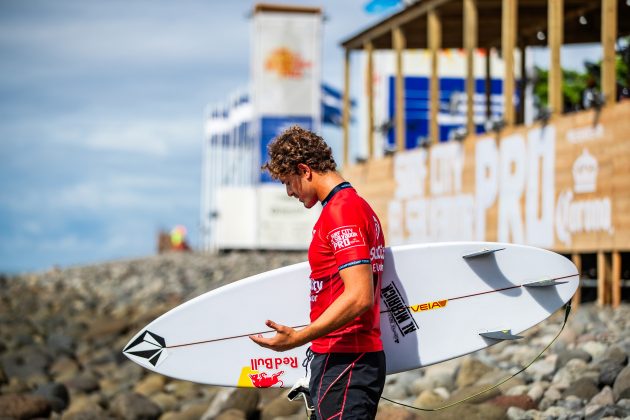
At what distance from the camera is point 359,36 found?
18.2 metres

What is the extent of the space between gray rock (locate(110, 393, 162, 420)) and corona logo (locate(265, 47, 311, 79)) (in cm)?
2330

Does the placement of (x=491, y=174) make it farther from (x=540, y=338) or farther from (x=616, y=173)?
(x=540, y=338)

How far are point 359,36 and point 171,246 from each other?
27514 millimetres

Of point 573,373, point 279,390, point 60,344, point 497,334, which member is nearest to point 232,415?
point 279,390

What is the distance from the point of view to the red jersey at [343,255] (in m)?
3.61

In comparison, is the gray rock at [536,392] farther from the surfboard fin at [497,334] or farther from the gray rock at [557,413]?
the surfboard fin at [497,334]

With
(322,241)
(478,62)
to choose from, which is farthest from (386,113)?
(322,241)

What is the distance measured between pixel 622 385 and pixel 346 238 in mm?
3436

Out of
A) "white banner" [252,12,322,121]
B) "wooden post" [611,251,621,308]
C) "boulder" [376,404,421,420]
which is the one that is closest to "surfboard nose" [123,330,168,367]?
"boulder" [376,404,421,420]

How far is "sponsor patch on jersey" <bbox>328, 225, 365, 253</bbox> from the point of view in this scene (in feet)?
11.8

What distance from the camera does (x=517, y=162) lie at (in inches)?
506

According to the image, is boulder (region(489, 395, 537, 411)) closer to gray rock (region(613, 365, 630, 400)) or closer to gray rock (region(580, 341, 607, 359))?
gray rock (region(613, 365, 630, 400))

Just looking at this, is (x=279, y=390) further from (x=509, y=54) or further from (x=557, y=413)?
(x=509, y=54)

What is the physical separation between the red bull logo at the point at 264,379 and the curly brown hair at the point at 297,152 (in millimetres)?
1311
